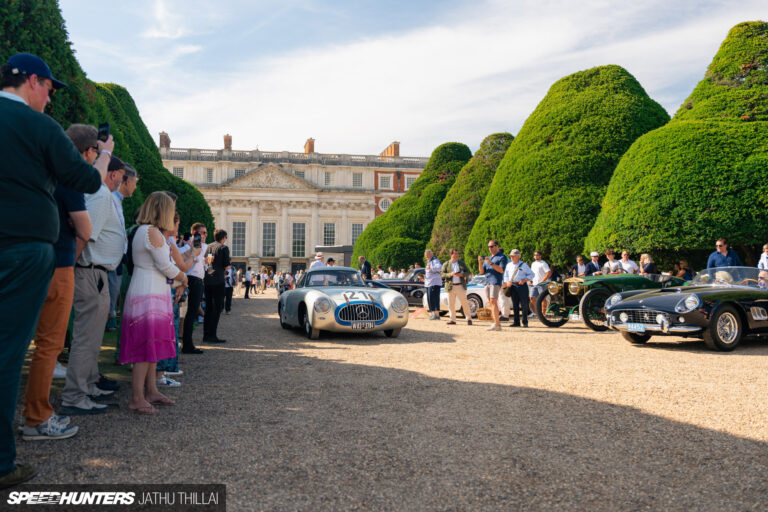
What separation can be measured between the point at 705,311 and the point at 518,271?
403 centimetres

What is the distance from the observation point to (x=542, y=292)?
11.9 meters

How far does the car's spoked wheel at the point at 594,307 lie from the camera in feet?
34.3

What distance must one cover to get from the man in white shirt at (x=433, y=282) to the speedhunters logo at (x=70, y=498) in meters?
10.9

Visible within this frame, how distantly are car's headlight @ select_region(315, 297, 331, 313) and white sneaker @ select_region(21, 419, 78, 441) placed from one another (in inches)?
223

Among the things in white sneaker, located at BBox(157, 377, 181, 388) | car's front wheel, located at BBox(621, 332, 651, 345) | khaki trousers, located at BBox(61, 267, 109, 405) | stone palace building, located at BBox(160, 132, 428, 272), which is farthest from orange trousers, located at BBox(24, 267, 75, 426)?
stone palace building, located at BBox(160, 132, 428, 272)

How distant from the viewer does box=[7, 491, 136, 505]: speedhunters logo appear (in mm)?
2549

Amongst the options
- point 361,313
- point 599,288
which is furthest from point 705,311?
point 361,313

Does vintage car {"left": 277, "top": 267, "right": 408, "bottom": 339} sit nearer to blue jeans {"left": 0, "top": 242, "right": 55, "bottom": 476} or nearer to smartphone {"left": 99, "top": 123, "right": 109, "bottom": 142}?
smartphone {"left": 99, "top": 123, "right": 109, "bottom": 142}

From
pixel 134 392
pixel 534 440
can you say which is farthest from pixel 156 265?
pixel 534 440

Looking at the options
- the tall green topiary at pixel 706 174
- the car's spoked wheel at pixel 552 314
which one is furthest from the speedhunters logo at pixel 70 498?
the tall green topiary at pixel 706 174

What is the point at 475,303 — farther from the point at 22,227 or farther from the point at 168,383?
the point at 22,227

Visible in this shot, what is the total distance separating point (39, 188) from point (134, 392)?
2011 millimetres

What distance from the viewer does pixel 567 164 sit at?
1731 centimetres

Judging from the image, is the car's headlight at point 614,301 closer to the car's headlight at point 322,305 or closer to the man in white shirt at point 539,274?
the man in white shirt at point 539,274
